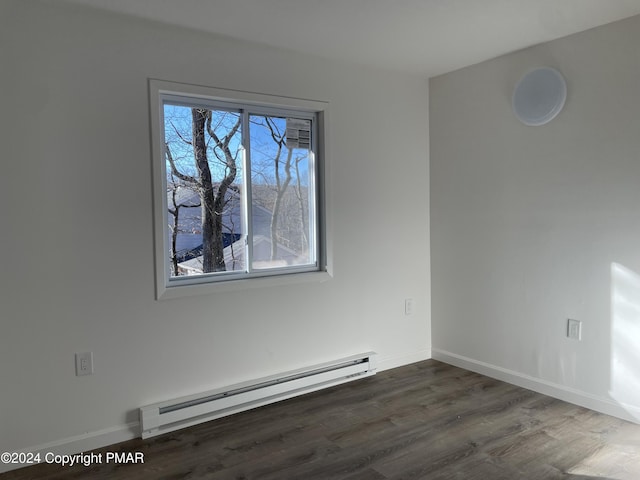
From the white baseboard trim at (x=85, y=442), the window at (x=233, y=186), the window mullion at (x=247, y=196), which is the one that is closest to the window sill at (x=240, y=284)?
the window at (x=233, y=186)

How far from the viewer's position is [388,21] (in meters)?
2.56

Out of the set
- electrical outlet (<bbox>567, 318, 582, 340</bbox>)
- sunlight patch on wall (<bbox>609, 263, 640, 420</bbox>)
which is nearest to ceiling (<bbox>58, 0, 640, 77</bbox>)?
sunlight patch on wall (<bbox>609, 263, 640, 420</bbox>)

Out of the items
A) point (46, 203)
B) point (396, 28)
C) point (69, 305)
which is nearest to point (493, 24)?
point (396, 28)

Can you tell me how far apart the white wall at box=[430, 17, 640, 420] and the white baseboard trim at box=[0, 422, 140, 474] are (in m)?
2.38

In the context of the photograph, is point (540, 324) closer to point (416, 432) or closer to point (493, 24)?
point (416, 432)

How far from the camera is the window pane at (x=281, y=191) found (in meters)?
3.07

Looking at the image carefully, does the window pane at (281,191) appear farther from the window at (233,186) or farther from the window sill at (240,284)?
the window sill at (240,284)

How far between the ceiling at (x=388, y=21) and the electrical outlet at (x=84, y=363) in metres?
1.79

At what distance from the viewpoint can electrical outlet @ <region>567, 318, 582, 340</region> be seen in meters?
2.87

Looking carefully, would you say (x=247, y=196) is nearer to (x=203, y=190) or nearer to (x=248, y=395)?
(x=203, y=190)

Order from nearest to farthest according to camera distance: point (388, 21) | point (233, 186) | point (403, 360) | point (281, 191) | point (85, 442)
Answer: point (85, 442)
point (388, 21)
point (233, 186)
point (281, 191)
point (403, 360)

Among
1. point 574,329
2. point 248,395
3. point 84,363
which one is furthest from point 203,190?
point 574,329

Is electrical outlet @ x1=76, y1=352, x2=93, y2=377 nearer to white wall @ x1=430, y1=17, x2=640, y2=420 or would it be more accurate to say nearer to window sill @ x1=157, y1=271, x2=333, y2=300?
window sill @ x1=157, y1=271, x2=333, y2=300

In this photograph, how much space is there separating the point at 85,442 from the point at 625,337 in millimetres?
3022
